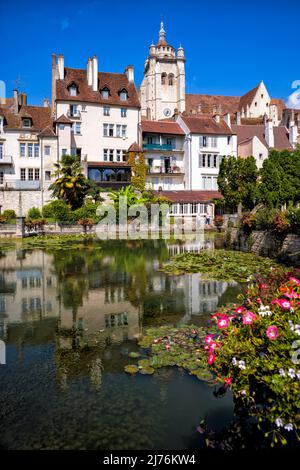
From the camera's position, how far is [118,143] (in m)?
50.7

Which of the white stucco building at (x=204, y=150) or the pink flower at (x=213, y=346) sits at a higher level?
the white stucco building at (x=204, y=150)

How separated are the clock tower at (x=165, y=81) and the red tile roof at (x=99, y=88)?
20.6 m

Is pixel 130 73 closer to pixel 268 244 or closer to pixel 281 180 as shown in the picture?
pixel 281 180

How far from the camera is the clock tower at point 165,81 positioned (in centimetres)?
7312

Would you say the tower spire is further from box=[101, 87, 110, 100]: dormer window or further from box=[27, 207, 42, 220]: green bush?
box=[27, 207, 42, 220]: green bush

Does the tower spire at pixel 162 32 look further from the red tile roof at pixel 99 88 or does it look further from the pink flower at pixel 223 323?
the pink flower at pixel 223 323

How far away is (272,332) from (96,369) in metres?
4.52

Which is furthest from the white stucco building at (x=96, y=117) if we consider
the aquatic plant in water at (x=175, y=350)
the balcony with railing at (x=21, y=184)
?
the aquatic plant in water at (x=175, y=350)

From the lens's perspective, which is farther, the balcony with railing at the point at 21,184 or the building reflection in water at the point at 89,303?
the balcony with railing at the point at 21,184

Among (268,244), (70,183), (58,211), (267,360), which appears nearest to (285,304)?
(267,360)

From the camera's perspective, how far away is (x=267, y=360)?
491cm
